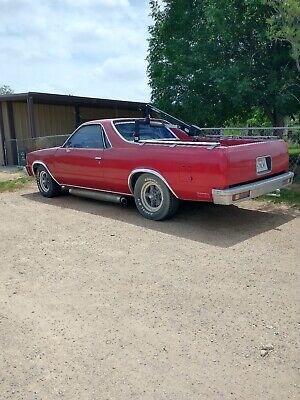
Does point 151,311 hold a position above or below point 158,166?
below

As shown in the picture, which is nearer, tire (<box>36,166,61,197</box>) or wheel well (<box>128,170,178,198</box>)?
wheel well (<box>128,170,178,198</box>)

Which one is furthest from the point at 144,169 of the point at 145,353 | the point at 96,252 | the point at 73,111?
the point at 73,111

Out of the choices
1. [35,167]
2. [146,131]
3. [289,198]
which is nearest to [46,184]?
[35,167]

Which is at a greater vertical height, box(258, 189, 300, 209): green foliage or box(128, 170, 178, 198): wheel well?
box(128, 170, 178, 198): wheel well

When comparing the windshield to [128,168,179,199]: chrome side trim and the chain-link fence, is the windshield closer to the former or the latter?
[128,168,179,199]: chrome side trim

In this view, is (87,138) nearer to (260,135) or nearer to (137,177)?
(137,177)

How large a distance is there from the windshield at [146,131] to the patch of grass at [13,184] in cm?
412

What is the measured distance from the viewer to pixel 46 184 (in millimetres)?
8484

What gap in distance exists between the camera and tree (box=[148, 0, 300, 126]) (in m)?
9.32

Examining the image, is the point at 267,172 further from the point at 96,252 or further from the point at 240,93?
the point at 240,93

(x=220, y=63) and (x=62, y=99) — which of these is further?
(x=62, y=99)

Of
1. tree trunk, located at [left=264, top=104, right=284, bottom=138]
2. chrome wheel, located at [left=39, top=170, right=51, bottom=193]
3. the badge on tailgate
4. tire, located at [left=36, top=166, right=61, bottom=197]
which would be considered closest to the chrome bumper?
the badge on tailgate

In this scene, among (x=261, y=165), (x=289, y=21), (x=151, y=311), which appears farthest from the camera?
(x=289, y=21)

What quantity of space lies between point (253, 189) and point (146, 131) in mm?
2585
